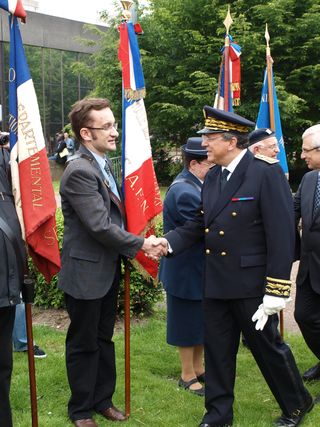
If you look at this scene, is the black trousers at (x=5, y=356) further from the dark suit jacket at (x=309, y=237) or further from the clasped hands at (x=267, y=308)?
the dark suit jacket at (x=309, y=237)

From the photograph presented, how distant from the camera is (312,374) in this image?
5.02 metres

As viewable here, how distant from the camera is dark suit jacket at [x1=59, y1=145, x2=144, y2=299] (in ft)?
12.1

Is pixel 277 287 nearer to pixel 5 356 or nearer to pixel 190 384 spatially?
pixel 190 384

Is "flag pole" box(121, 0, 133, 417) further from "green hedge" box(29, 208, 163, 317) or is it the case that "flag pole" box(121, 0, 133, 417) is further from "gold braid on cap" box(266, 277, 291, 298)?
"green hedge" box(29, 208, 163, 317)

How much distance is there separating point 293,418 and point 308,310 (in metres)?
0.90

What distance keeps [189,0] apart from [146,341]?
17.9m

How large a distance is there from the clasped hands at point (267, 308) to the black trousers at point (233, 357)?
5.1 inches

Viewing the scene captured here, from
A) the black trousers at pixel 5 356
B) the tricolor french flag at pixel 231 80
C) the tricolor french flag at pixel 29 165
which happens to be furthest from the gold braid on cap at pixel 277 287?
the tricolor french flag at pixel 231 80

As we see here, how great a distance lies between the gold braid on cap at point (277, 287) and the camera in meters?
3.62

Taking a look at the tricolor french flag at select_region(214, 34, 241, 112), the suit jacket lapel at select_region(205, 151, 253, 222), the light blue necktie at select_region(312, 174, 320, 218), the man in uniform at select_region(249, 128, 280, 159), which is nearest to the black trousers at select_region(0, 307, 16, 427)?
the suit jacket lapel at select_region(205, 151, 253, 222)

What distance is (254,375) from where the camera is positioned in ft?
16.8

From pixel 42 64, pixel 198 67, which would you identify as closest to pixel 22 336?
pixel 198 67

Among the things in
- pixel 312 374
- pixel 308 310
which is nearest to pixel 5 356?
pixel 308 310

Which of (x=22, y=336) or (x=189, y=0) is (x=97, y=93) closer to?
(x=189, y=0)
